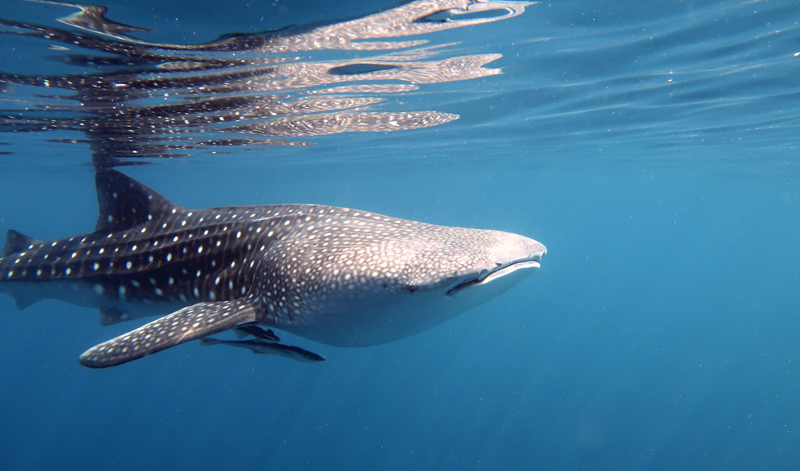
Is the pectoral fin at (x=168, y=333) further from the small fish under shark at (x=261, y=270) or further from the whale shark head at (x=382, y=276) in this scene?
the whale shark head at (x=382, y=276)

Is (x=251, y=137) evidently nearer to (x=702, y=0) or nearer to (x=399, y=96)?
(x=399, y=96)

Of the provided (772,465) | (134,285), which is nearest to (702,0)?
(134,285)

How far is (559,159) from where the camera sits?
93.2 feet

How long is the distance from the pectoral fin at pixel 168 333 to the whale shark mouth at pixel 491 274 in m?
1.94

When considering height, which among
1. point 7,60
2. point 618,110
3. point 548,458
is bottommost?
point 548,458

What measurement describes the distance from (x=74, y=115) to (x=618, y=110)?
16852mm

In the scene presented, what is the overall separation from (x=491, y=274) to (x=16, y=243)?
25.3 feet

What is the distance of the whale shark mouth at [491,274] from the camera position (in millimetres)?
2986

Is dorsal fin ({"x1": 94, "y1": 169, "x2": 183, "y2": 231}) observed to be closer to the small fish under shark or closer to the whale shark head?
the small fish under shark

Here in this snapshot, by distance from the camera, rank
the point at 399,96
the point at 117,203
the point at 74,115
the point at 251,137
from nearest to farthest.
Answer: the point at 117,203 → the point at 74,115 → the point at 399,96 → the point at 251,137

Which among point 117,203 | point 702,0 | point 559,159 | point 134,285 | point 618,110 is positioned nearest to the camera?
point 134,285

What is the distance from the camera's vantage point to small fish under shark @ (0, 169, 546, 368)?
10.5ft

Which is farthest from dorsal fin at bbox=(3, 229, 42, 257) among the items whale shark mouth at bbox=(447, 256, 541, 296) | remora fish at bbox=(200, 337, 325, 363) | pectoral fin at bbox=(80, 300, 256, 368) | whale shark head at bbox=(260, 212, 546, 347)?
whale shark mouth at bbox=(447, 256, 541, 296)

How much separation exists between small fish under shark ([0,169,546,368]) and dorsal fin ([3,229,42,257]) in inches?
3.0
